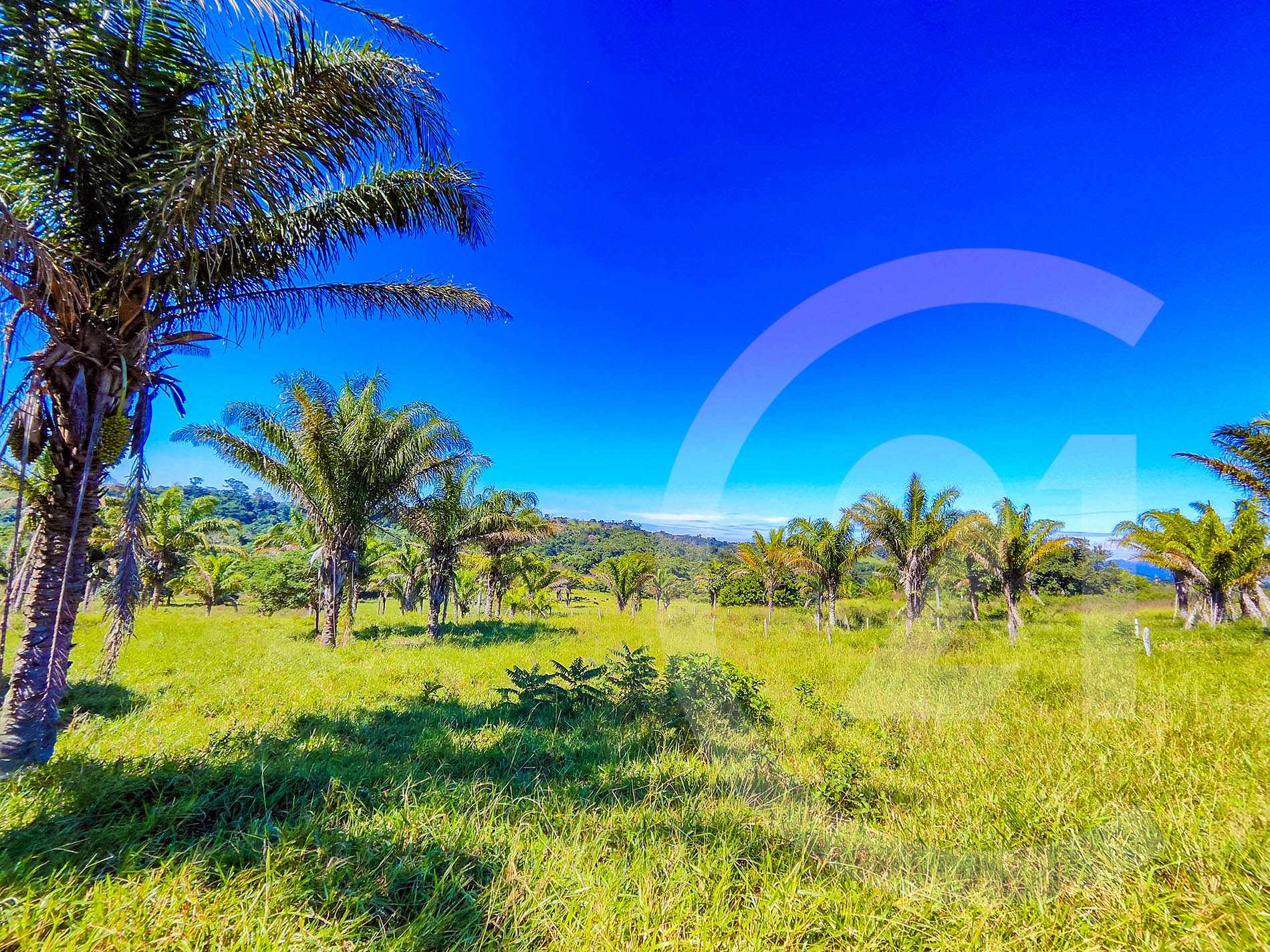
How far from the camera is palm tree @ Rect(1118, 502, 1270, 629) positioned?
14.7 meters

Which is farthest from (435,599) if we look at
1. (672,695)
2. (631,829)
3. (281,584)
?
(281,584)

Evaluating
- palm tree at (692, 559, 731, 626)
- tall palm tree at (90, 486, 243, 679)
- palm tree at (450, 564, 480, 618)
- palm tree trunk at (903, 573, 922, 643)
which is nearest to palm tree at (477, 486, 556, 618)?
palm tree at (450, 564, 480, 618)

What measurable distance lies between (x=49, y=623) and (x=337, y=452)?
7944 millimetres

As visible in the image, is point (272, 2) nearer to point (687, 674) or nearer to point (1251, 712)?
point (687, 674)


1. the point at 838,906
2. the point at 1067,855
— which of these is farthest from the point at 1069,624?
the point at 838,906

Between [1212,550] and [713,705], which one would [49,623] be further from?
[1212,550]

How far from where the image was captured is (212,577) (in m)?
21.1

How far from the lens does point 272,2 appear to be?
2932 millimetres

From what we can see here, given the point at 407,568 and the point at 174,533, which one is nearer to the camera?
the point at 174,533

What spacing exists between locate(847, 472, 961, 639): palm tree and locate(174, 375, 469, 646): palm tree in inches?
577

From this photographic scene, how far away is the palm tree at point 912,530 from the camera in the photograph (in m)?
14.7

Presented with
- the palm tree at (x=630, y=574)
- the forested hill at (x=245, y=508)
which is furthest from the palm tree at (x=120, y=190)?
the forested hill at (x=245, y=508)

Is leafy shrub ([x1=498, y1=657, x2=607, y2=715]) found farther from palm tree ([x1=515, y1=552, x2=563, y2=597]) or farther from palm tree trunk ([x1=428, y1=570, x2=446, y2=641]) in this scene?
palm tree ([x1=515, y1=552, x2=563, y2=597])

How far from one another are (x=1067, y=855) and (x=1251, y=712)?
512cm
